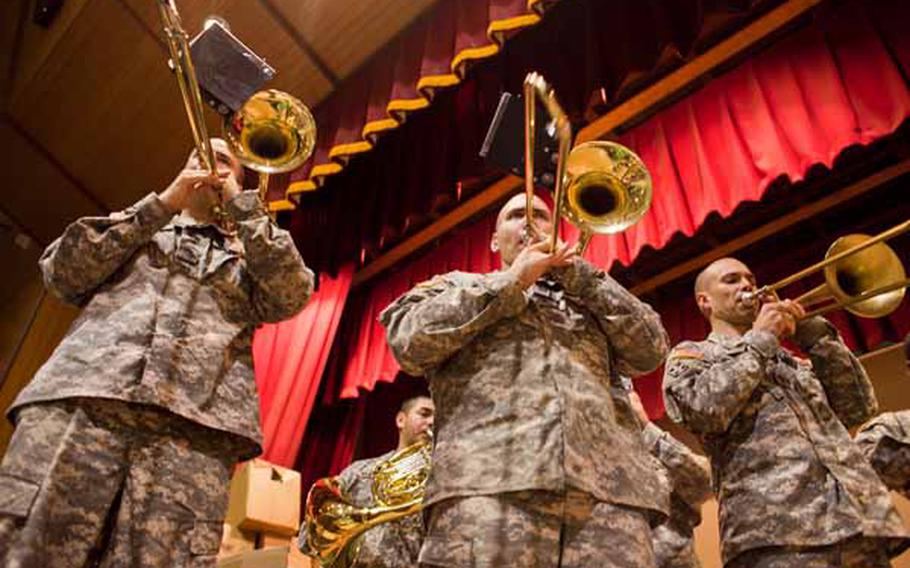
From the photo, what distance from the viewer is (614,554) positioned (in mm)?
1724

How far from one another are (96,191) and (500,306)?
4697 millimetres

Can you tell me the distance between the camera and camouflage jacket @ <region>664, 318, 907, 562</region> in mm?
2301

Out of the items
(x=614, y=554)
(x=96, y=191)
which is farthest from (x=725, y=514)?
(x=96, y=191)

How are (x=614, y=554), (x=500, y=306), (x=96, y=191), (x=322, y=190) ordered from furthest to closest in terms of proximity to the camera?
(x=322, y=190) < (x=96, y=191) < (x=500, y=306) < (x=614, y=554)

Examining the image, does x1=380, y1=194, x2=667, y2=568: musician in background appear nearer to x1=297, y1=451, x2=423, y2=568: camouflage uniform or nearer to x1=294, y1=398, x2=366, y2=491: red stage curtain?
x1=297, y1=451, x2=423, y2=568: camouflage uniform

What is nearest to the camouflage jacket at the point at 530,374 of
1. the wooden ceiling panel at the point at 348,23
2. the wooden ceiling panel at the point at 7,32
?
the wooden ceiling panel at the point at 348,23

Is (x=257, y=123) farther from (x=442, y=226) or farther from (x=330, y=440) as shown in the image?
(x=330, y=440)

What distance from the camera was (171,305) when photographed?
7.02 ft

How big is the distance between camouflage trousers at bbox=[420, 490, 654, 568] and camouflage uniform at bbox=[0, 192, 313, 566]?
0.60 metres

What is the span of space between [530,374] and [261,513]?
2.56 m

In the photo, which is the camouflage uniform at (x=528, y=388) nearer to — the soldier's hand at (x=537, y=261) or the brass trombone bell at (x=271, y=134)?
the soldier's hand at (x=537, y=261)

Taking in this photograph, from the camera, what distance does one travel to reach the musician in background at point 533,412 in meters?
1.73

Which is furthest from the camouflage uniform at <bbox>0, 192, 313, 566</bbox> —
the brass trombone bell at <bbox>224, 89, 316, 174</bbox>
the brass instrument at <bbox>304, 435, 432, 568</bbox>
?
the brass instrument at <bbox>304, 435, 432, 568</bbox>

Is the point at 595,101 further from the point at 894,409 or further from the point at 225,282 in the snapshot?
the point at 225,282
